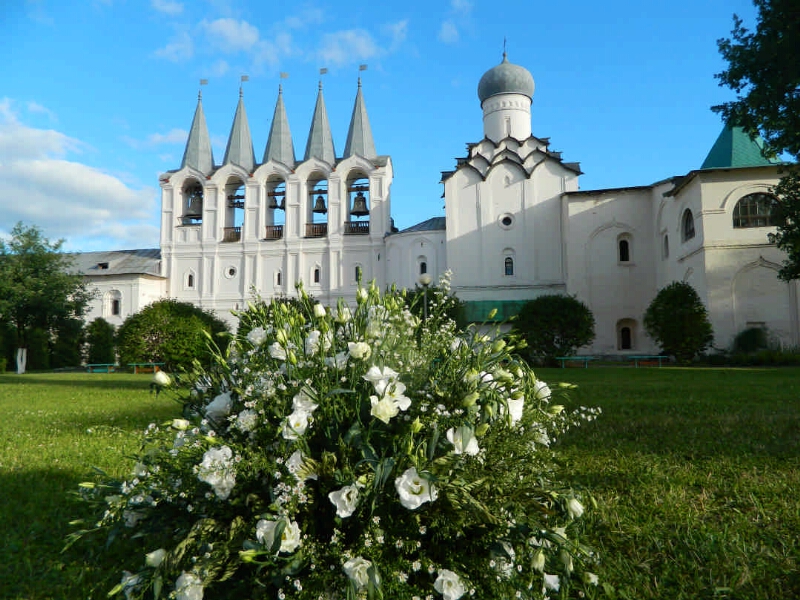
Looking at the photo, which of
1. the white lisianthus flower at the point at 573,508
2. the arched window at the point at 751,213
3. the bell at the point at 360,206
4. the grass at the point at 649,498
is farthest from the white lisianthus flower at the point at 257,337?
the bell at the point at 360,206

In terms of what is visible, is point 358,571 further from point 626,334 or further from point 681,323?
point 626,334

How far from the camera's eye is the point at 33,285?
2614 cm

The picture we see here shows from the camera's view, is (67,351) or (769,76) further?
(67,351)

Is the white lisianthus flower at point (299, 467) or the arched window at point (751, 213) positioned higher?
the arched window at point (751, 213)

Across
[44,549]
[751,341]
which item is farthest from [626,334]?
[44,549]

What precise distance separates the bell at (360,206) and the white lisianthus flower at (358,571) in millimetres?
34739

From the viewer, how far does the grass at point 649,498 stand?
7.60 feet

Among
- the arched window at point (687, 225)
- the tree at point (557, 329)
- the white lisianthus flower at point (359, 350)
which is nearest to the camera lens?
the white lisianthus flower at point (359, 350)

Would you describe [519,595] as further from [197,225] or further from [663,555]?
[197,225]

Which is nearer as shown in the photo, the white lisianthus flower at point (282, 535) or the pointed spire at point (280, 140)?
the white lisianthus flower at point (282, 535)

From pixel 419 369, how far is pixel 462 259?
2976cm

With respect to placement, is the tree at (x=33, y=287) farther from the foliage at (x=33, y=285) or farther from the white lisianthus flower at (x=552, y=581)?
the white lisianthus flower at (x=552, y=581)

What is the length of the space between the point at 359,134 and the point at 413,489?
37794 mm

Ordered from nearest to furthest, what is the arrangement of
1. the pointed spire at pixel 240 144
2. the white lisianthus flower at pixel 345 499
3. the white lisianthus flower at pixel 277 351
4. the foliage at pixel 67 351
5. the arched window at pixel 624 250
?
1. the white lisianthus flower at pixel 345 499
2. the white lisianthus flower at pixel 277 351
3. the arched window at pixel 624 250
4. the foliage at pixel 67 351
5. the pointed spire at pixel 240 144
